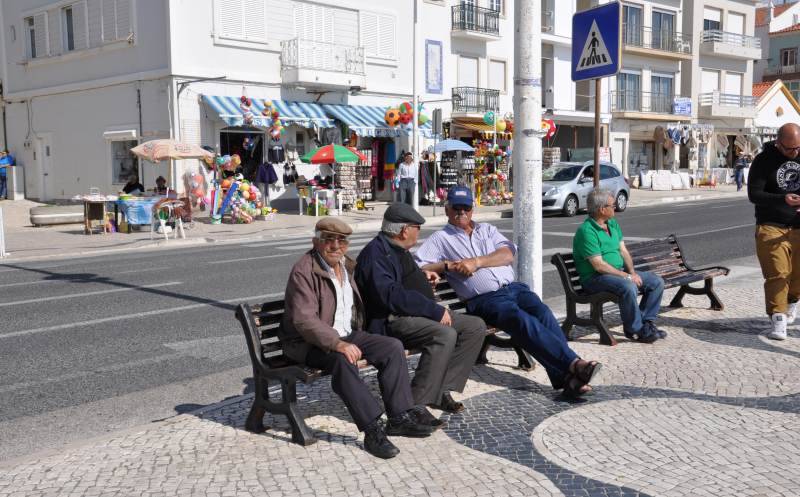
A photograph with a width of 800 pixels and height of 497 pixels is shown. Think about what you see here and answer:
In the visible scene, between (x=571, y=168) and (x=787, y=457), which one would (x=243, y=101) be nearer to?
(x=571, y=168)

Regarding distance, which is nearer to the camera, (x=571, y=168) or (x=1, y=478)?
(x=1, y=478)

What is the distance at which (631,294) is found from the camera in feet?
21.8

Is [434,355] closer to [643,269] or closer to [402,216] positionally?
[402,216]

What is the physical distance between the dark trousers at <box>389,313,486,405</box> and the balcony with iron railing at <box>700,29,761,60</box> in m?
45.9

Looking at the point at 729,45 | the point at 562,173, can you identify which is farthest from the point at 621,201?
the point at 729,45

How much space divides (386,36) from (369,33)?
2.90ft

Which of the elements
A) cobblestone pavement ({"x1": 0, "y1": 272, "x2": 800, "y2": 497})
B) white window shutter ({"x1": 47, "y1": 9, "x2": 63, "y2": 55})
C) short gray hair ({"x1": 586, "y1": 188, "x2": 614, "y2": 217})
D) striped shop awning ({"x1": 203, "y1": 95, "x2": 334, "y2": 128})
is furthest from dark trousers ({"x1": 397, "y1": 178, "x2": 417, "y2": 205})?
cobblestone pavement ({"x1": 0, "y1": 272, "x2": 800, "y2": 497})

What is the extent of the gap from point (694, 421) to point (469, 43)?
29934mm

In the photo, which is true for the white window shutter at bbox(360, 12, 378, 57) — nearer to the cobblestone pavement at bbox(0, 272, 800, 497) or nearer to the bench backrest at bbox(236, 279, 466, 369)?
the cobblestone pavement at bbox(0, 272, 800, 497)

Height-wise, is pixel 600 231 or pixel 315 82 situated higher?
pixel 315 82

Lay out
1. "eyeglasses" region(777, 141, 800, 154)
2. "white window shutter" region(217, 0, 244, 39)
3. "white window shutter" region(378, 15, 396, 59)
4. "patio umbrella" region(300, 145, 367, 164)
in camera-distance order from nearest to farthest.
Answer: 1. "eyeglasses" region(777, 141, 800, 154)
2. "patio umbrella" region(300, 145, 367, 164)
3. "white window shutter" region(217, 0, 244, 39)
4. "white window shutter" region(378, 15, 396, 59)

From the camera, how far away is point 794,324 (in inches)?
293

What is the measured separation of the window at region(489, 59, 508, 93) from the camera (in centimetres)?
3444

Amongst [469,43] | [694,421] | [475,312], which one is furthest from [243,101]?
[694,421]
